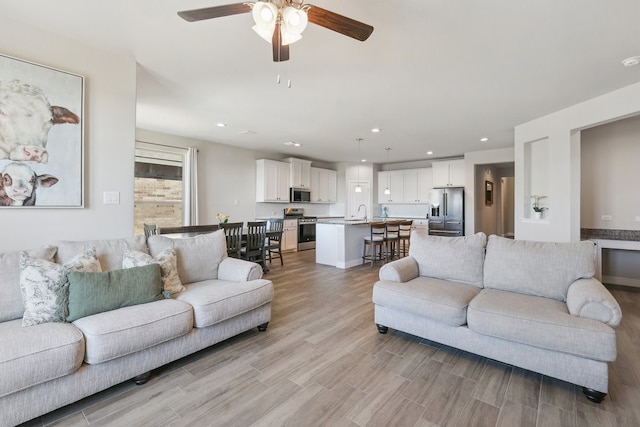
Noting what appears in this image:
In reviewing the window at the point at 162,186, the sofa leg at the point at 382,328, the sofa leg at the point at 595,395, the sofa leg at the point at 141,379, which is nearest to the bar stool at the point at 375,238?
the sofa leg at the point at 382,328

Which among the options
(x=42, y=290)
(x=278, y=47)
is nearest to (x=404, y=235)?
(x=278, y=47)

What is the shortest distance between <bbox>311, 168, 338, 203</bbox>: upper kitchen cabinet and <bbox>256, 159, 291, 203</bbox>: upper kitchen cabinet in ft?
3.67

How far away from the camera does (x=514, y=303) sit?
7.28 feet

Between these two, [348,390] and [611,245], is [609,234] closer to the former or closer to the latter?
[611,245]

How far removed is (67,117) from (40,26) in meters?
0.73

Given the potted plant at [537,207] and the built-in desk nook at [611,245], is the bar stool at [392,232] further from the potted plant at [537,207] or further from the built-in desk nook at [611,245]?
the built-in desk nook at [611,245]

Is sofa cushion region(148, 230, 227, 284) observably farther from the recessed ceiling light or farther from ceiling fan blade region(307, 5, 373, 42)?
the recessed ceiling light

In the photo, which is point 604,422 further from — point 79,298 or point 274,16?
point 79,298

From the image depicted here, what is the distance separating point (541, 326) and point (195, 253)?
2.92 meters

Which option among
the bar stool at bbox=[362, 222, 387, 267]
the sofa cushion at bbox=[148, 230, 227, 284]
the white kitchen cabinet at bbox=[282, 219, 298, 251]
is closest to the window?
the white kitchen cabinet at bbox=[282, 219, 298, 251]

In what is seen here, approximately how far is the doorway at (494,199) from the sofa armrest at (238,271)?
6.18 m

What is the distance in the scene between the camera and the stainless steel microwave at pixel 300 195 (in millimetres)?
7973

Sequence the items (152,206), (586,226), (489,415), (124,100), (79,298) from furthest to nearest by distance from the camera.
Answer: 1. (152,206)
2. (586,226)
3. (124,100)
4. (79,298)
5. (489,415)

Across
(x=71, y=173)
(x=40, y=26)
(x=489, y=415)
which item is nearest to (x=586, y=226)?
(x=489, y=415)
